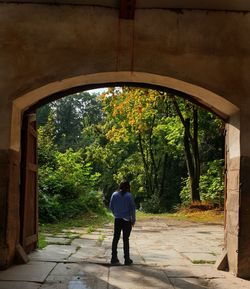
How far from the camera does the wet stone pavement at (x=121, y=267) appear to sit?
6738 millimetres

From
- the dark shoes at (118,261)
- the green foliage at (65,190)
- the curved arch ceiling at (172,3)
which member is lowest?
the dark shoes at (118,261)

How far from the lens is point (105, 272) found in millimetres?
7551

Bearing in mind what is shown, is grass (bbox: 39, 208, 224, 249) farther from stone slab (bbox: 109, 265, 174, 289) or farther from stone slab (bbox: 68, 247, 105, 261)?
stone slab (bbox: 109, 265, 174, 289)

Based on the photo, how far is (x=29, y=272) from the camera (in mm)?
7309

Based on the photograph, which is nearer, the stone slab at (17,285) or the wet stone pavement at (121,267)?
the stone slab at (17,285)

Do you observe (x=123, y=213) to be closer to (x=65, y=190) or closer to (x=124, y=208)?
(x=124, y=208)

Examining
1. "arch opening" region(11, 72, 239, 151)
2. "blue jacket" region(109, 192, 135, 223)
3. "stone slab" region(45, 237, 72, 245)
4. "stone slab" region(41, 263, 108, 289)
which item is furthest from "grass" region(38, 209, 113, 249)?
"arch opening" region(11, 72, 239, 151)

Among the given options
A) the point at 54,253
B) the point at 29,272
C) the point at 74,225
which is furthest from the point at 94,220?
the point at 29,272

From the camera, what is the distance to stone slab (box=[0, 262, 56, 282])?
270 inches

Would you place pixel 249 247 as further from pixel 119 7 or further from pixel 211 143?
pixel 211 143

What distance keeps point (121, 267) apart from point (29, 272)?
1613 mm

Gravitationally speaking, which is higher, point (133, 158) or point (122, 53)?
point (122, 53)

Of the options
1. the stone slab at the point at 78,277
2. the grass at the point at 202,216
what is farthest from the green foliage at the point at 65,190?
the stone slab at the point at 78,277

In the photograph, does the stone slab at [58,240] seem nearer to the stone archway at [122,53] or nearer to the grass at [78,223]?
the grass at [78,223]
